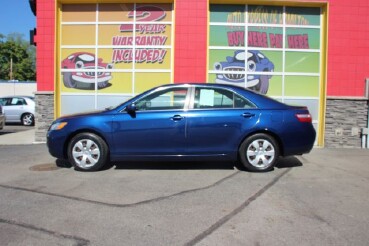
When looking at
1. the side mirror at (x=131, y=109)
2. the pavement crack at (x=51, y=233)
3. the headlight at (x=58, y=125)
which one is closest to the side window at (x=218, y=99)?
the side mirror at (x=131, y=109)

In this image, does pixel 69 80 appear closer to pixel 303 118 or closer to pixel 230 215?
pixel 303 118

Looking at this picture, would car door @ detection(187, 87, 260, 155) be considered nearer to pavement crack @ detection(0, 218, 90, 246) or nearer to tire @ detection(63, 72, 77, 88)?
pavement crack @ detection(0, 218, 90, 246)

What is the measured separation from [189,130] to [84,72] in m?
5.35

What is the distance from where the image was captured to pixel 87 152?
7.48m

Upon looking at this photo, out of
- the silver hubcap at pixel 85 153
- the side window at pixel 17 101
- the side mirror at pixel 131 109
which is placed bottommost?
the silver hubcap at pixel 85 153

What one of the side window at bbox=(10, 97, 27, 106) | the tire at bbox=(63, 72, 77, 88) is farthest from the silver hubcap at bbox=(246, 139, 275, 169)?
the side window at bbox=(10, 97, 27, 106)

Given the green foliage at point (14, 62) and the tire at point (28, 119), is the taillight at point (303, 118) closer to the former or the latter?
the tire at point (28, 119)

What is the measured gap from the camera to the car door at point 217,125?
7297 mm

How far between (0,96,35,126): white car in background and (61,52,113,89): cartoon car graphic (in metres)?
8.95

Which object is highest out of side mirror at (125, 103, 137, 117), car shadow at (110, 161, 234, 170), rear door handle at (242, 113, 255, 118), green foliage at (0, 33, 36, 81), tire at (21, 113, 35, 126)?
Answer: green foliage at (0, 33, 36, 81)

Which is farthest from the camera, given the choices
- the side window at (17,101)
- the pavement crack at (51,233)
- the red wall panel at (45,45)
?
the side window at (17,101)

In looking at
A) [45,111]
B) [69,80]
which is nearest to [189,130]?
[69,80]

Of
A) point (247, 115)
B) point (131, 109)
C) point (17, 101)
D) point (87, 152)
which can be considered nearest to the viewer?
point (131, 109)

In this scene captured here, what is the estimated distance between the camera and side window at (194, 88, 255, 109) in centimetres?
745
